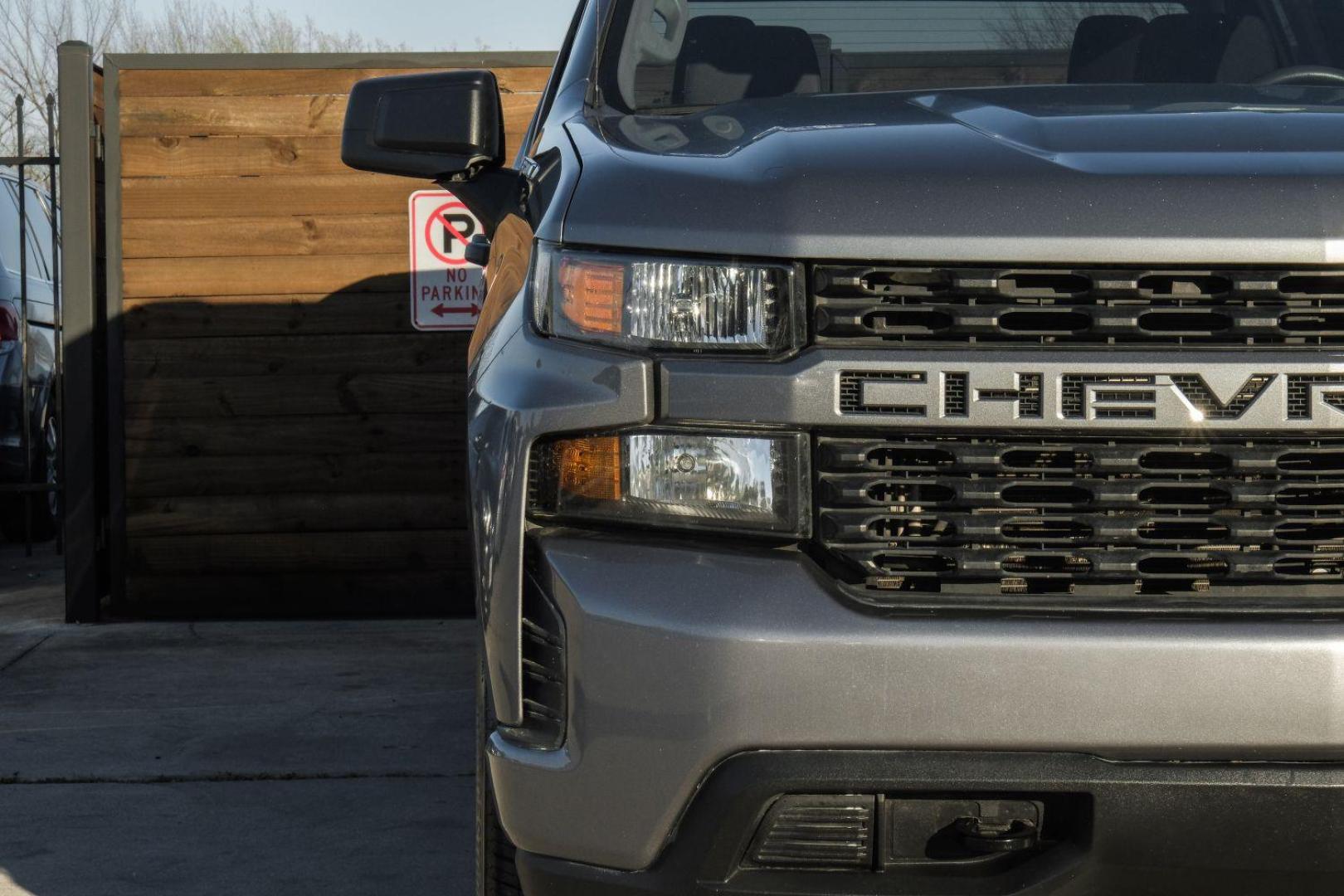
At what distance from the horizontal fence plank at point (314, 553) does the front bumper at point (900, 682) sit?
520cm

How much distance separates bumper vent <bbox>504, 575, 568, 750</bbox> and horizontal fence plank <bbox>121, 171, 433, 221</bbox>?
5.18 meters

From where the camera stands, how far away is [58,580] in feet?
27.4

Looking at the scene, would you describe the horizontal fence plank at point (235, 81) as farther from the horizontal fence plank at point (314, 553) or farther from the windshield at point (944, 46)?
the windshield at point (944, 46)

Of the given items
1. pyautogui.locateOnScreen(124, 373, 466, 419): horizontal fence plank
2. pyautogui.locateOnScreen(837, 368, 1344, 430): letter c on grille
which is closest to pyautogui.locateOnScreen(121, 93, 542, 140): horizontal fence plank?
pyautogui.locateOnScreen(124, 373, 466, 419): horizontal fence plank

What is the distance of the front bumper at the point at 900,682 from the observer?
1.87 m

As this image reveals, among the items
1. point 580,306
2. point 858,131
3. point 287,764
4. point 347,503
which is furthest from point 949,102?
point 347,503

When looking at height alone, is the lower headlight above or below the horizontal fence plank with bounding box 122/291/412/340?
below

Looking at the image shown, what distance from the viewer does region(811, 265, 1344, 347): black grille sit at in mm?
1966

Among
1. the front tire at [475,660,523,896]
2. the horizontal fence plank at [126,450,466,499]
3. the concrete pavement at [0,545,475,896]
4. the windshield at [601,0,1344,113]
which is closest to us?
the front tire at [475,660,523,896]

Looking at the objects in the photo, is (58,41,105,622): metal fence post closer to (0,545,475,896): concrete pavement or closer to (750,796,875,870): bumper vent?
(0,545,475,896): concrete pavement

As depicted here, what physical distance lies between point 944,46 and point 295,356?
431 cm

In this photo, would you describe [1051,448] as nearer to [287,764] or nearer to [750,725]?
[750,725]

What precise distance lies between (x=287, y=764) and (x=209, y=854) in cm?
76

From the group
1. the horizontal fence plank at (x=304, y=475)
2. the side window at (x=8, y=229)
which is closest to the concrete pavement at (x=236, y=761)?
the horizontal fence plank at (x=304, y=475)
